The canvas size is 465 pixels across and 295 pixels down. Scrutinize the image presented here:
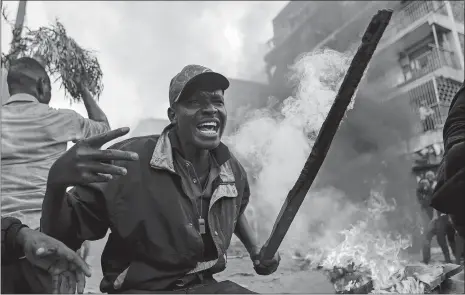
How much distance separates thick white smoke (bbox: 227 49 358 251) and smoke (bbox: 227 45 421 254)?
0.04 m

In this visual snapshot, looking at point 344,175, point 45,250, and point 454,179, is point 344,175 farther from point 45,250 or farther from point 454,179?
point 45,250

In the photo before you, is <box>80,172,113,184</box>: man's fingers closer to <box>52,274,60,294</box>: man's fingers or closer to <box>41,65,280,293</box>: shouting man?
<box>41,65,280,293</box>: shouting man

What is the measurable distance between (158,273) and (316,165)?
3.01ft

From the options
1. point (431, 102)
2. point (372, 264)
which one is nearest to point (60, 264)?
→ point (372, 264)

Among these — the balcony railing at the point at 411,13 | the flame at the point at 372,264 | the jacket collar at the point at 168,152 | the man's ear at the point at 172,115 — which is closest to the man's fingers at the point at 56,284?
the jacket collar at the point at 168,152

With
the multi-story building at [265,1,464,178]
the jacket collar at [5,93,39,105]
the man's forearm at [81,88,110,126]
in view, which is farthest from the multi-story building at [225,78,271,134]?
the jacket collar at [5,93,39,105]

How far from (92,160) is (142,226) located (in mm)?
563

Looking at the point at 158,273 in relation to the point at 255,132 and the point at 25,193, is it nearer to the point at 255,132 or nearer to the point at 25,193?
the point at 25,193

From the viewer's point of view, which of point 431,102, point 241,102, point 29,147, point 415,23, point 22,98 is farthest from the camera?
point 415,23

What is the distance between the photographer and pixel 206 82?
2.17 meters

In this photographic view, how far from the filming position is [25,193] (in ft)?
8.61

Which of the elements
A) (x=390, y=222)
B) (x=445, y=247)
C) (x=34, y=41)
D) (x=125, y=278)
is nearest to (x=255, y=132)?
(x=445, y=247)

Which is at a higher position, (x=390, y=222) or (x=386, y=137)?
(x=386, y=137)

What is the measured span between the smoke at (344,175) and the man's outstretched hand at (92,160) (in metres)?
8.12
